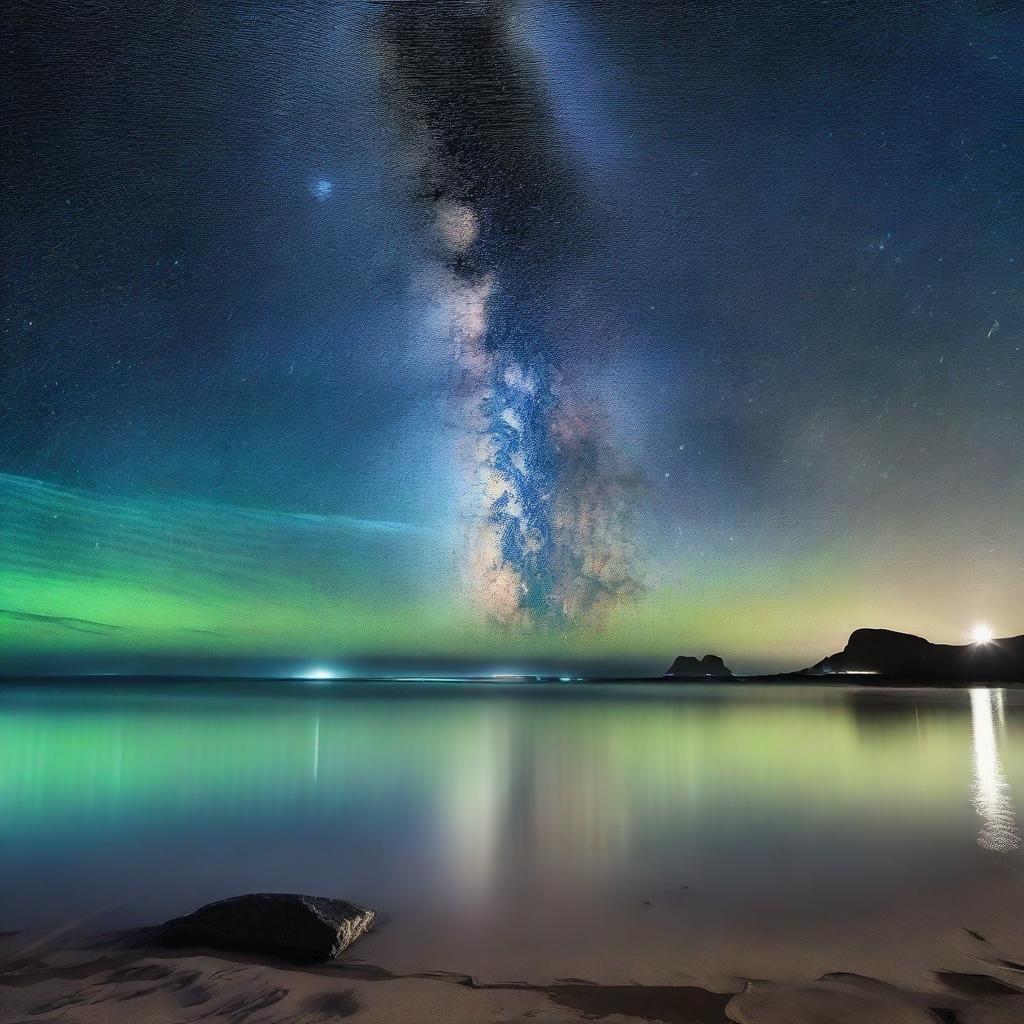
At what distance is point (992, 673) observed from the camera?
172625 millimetres

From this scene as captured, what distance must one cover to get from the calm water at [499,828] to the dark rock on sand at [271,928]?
98cm

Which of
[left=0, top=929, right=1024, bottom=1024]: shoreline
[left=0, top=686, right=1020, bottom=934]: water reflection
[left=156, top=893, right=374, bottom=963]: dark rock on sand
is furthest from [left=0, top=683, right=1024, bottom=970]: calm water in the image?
[left=0, top=929, right=1024, bottom=1024]: shoreline

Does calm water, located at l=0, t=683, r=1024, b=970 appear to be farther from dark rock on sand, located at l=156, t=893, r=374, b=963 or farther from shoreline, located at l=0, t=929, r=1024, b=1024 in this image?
shoreline, located at l=0, t=929, r=1024, b=1024

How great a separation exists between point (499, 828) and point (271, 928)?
6048 millimetres

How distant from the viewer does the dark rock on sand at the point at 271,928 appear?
16.5 feet

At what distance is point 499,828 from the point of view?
35.2ft

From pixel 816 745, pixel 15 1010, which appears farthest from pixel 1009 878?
pixel 816 745

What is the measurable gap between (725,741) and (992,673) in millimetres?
185229

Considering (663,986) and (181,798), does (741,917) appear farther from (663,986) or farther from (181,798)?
(181,798)

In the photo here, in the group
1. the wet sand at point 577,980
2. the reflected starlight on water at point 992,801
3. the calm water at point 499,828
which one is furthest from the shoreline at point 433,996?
the reflected starlight on water at point 992,801

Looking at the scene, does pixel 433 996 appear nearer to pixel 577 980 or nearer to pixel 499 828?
pixel 577 980

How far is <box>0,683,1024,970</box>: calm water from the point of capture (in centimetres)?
711

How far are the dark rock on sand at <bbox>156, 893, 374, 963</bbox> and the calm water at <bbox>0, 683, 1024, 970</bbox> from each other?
3.20ft

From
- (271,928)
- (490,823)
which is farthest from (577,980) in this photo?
(490,823)
